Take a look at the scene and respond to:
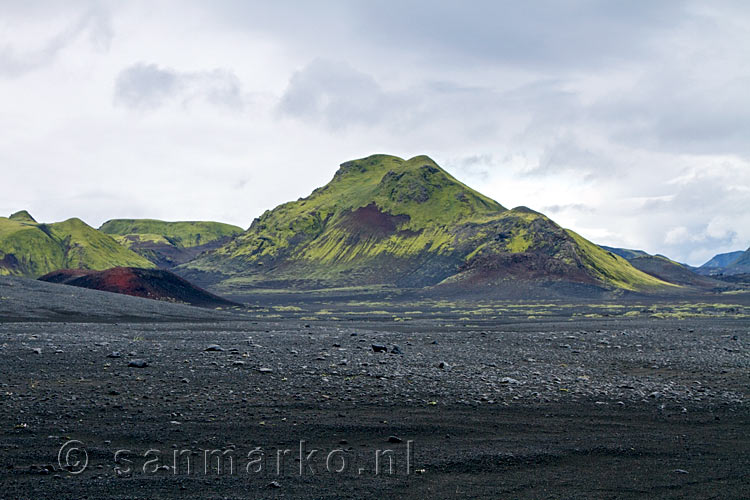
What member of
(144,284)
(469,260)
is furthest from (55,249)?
(469,260)

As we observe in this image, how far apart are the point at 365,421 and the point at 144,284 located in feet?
263

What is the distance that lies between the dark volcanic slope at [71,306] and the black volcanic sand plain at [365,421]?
66.5 ft

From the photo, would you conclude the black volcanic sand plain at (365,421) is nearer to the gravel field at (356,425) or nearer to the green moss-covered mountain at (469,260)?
the gravel field at (356,425)

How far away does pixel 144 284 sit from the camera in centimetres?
8594

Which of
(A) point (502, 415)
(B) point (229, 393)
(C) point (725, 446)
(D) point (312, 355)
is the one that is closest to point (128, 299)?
(D) point (312, 355)

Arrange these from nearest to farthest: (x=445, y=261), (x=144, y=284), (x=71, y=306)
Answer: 1. (x=71, y=306)
2. (x=144, y=284)
3. (x=445, y=261)

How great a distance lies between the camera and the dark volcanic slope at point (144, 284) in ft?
274

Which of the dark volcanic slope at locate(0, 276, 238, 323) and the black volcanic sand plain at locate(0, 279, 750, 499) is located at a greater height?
the dark volcanic slope at locate(0, 276, 238, 323)

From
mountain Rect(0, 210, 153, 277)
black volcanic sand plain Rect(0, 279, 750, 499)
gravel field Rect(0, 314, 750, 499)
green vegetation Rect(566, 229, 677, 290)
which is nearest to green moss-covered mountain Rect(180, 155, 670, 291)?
green vegetation Rect(566, 229, 677, 290)

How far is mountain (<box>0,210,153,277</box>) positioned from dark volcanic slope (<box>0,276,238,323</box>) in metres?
117

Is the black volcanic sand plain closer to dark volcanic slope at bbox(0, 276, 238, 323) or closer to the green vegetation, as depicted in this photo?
dark volcanic slope at bbox(0, 276, 238, 323)

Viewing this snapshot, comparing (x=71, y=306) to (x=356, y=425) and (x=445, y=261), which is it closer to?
(x=356, y=425)

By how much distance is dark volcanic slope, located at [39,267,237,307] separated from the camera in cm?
8338

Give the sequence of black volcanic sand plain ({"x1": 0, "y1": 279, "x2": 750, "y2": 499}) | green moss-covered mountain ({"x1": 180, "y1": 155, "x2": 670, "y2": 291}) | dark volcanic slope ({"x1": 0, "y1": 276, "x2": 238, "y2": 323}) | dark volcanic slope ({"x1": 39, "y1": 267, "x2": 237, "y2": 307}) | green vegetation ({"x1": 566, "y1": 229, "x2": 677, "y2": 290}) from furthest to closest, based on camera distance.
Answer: green moss-covered mountain ({"x1": 180, "y1": 155, "x2": 670, "y2": 291}), green vegetation ({"x1": 566, "y1": 229, "x2": 677, "y2": 290}), dark volcanic slope ({"x1": 39, "y1": 267, "x2": 237, "y2": 307}), dark volcanic slope ({"x1": 0, "y1": 276, "x2": 238, "y2": 323}), black volcanic sand plain ({"x1": 0, "y1": 279, "x2": 750, "y2": 499})
